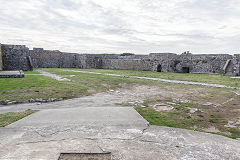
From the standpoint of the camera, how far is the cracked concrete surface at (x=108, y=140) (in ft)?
8.25

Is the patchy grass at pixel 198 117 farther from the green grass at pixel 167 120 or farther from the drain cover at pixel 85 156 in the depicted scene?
the drain cover at pixel 85 156

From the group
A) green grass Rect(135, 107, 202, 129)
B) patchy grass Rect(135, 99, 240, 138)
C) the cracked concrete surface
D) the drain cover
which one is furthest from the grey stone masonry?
the drain cover

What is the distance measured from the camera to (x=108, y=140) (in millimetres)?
2941

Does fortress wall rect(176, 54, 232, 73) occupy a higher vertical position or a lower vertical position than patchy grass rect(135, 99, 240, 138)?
higher

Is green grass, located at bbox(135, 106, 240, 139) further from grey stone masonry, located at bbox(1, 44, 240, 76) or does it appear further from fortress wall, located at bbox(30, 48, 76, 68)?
fortress wall, located at bbox(30, 48, 76, 68)

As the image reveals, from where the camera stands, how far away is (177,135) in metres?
3.21

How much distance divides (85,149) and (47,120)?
1.72 metres

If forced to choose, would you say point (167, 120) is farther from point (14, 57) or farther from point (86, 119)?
point (14, 57)

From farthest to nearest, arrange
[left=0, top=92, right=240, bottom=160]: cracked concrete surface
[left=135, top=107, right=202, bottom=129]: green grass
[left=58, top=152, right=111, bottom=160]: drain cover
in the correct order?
[left=135, top=107, right=202, bottom=129]: green grass
[left=0, top=92, right=240, bottom=160]: cracked concrete surface
[left=58, top=152, right=111, bottom=160]: drain cover

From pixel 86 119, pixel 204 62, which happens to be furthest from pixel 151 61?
pixel 86 119

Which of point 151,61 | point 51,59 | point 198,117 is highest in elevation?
point 151,61

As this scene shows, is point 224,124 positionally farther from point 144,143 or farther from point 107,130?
point 107,130

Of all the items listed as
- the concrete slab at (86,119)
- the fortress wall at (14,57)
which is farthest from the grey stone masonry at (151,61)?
the concrete slab at (86,119)

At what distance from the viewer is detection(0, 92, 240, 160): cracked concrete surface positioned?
2516mm
